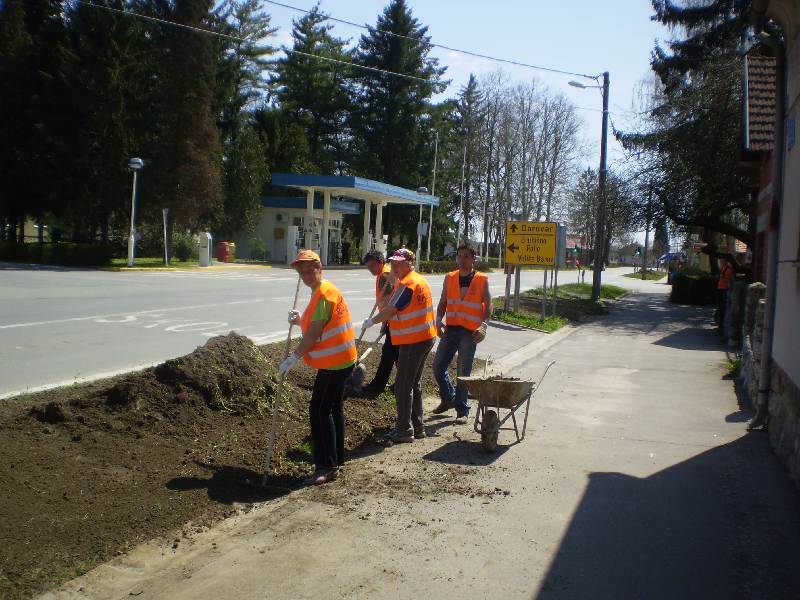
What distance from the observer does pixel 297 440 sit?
19.0 feet

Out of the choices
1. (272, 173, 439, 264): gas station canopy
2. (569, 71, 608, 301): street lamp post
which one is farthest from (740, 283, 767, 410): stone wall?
(272, 173, 439, 264): gas station canopy

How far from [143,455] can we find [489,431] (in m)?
2.72

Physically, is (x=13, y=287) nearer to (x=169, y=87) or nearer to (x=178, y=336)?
A: (x=178, y=336)

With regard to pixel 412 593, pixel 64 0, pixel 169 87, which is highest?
pixel 64 0

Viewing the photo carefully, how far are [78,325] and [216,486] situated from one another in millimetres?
7690

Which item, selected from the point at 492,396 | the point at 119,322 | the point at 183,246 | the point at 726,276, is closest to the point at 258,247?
the point at 183,246

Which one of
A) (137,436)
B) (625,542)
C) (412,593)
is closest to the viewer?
(412,593)

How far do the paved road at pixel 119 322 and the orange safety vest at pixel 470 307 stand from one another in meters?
3.84

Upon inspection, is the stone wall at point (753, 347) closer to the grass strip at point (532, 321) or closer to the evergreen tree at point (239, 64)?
the grass strip at point (532, 321)

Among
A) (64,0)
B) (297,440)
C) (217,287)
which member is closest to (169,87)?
(64,0)

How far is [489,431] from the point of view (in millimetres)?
5688

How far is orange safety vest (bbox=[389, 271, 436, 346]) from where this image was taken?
6078 millimetres

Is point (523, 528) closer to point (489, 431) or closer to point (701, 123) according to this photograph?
point (489, 431)

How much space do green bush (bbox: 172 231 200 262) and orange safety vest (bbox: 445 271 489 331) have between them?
32218 millimetres
